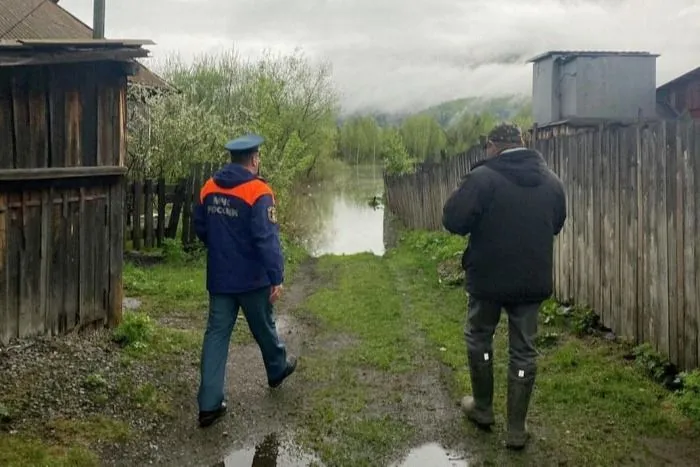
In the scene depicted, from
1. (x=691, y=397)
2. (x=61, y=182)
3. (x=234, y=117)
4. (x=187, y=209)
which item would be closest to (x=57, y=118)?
(x=61, y=182)

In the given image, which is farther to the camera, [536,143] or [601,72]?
[601,72]

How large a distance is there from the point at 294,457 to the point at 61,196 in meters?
3.17

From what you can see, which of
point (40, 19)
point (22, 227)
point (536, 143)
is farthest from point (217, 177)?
point (40, 19)

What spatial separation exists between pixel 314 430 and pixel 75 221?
2943 millimetres

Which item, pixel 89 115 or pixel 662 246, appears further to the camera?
pixel 89 115

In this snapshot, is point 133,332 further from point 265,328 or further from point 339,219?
point 339,219

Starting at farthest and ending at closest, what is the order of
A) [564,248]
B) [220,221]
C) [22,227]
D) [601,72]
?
[601,72] < [564,248] < [22,227] < [220,221]

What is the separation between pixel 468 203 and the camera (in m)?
4.74

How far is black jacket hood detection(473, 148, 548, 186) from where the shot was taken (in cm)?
479

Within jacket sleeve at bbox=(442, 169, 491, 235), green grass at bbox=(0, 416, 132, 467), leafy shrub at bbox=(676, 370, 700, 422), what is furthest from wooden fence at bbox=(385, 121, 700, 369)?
green grass at bbox=(0, 416, 132, 467)

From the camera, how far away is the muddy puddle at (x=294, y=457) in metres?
4.49

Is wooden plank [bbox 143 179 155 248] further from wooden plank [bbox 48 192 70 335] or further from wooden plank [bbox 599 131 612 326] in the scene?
wooden plank [bbox 599 131 612 326]

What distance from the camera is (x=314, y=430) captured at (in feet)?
16.5

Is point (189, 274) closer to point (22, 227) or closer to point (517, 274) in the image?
point (22, 227)
